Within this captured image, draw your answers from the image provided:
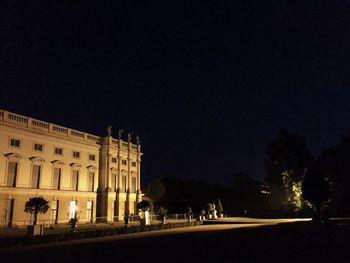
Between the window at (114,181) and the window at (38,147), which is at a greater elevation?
the window at (38,147)

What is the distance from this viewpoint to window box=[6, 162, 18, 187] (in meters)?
37.2

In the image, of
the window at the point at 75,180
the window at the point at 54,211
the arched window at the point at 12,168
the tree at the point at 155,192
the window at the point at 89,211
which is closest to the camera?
the arched window at the point at 12,168

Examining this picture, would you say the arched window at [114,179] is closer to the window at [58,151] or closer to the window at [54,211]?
the window at [58,151]

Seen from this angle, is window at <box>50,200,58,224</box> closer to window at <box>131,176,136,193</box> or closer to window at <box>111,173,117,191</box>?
window at <box>111,173,117,191</box>

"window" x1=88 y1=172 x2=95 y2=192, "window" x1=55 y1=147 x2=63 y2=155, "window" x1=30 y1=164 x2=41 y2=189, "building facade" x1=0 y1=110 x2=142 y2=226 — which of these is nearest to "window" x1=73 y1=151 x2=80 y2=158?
"building facade" x1=0 y1=110 x2=142 y2=226

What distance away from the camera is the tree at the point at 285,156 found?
2440 inches

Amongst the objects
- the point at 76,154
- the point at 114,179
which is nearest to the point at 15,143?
the point at 76,154

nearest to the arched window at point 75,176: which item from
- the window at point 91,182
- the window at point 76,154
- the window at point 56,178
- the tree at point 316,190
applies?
the window at point 76,154

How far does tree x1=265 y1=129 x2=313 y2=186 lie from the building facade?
Result: 23548mm

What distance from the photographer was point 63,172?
1743 inches

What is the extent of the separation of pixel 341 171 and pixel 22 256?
53.5 m

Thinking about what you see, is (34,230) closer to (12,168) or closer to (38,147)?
(12,168)

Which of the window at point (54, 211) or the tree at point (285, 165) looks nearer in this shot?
the window at point (54, 211)

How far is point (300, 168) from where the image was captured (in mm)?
61906
